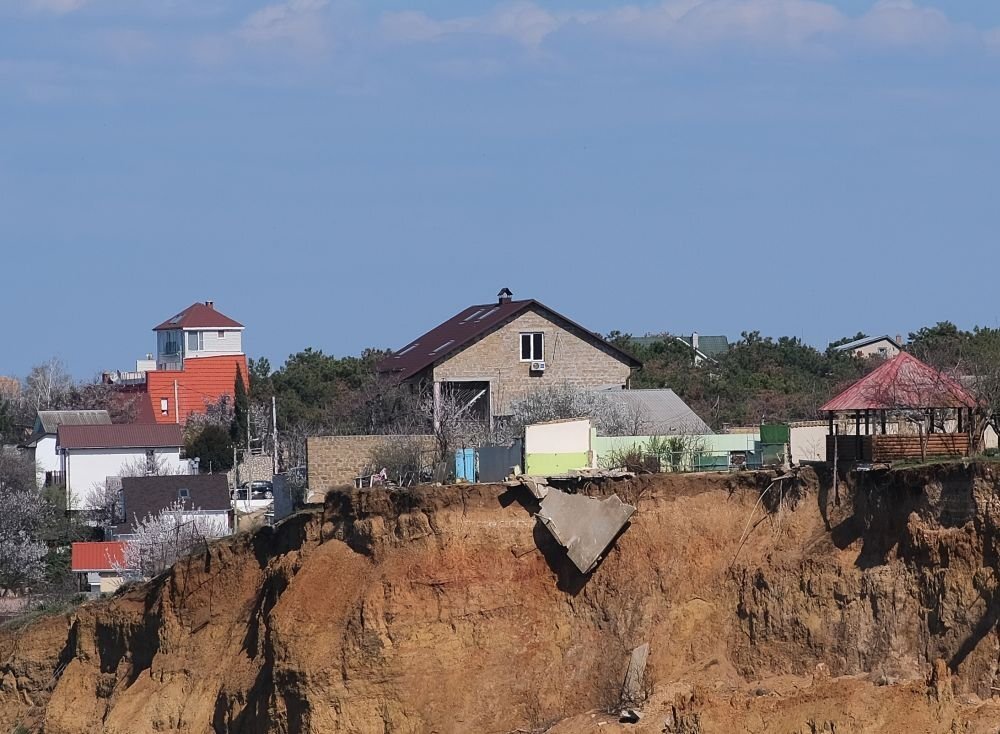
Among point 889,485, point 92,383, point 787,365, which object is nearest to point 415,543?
point 889,485

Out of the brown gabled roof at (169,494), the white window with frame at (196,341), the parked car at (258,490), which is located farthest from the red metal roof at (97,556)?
the white window with frame at (196,341)

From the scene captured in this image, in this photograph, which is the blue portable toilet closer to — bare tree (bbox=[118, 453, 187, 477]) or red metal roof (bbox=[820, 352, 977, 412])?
red metal roof (bbox=[820, 352, 977, 412])

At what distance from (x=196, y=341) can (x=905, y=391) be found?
6139cm

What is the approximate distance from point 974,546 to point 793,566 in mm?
3527

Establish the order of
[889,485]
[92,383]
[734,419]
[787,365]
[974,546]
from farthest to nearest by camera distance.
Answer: [92,383] → [787,365] → [734,419] → [889,485] → [974,546]

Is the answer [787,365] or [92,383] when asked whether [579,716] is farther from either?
[92,383]

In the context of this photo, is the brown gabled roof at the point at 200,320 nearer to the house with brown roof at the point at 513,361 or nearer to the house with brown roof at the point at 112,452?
the house with brown roof at the point at 112,452

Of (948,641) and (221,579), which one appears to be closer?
(948,641)

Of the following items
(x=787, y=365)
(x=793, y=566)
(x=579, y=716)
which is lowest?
(x=579, y=716)

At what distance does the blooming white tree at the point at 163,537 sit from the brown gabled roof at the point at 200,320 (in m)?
27.6

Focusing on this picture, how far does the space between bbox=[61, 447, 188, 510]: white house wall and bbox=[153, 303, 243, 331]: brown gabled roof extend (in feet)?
51.7

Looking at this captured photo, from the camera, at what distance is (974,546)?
28438 millimetres

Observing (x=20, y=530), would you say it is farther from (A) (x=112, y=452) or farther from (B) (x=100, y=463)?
(A) (x=112, y=452)

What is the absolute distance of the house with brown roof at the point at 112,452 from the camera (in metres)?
73.9
